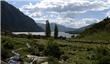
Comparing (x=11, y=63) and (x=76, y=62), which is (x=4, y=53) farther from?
(x=76, y=62)

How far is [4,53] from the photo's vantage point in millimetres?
42062

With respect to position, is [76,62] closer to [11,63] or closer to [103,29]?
[11,63]

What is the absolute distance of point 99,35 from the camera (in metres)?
181

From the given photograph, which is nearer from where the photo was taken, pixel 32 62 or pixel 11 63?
pixel 11 63

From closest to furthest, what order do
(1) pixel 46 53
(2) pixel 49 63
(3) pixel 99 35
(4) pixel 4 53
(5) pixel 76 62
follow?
(2) pixel 49 63
(4) pixel 4 53
(5) pixel 76 62
(1) pixel 46 53
(3) pixel 99 35

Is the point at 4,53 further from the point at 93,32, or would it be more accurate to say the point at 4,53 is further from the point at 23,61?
the point at 93,32

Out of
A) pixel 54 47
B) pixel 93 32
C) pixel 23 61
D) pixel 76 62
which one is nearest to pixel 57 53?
pixel 54 47

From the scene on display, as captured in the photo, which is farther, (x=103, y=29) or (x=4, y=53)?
(x=103, y=29)

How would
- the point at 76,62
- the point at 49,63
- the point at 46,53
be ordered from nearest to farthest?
1. the point at 49,63
2. the point at 76,62
3. the point at 46,53

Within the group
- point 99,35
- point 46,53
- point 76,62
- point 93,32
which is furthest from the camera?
point 93,32

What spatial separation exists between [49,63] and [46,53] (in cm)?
1671

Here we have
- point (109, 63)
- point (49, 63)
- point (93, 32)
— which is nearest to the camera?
point (49, 63)

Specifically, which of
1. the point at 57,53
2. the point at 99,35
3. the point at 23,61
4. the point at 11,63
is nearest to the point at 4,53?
the point at 23,61

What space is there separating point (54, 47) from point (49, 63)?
16912mm
